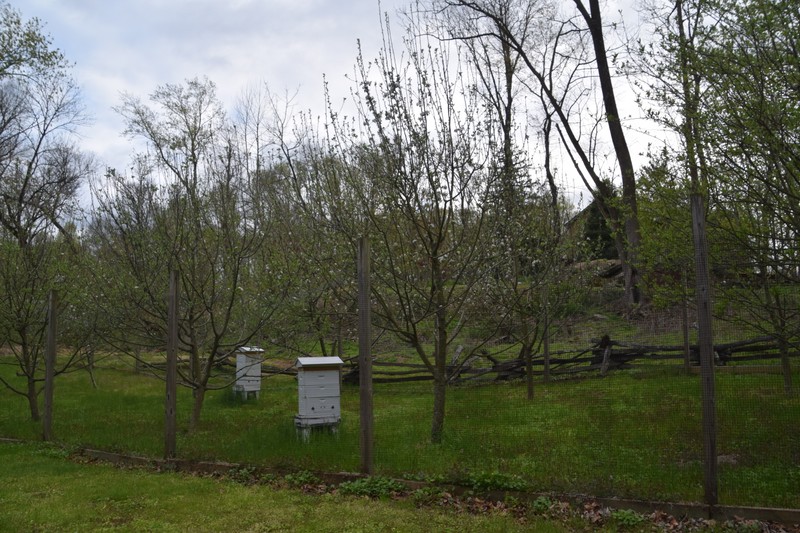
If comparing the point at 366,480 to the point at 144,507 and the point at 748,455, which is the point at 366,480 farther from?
the point at 748,455

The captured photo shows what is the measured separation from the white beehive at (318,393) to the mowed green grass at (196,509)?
1643 mm

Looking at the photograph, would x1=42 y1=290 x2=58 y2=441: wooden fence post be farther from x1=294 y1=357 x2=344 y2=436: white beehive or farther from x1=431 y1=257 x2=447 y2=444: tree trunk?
x1=431 y1=257 x2=447 y2=444: tree trunk

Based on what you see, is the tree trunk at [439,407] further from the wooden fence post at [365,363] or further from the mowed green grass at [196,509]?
the mowed green grass at [196,509]

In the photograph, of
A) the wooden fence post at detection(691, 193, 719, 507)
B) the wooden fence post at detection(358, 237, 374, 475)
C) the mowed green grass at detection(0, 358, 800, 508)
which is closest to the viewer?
the wooden fence post at detection(691, 193, 719, 507)

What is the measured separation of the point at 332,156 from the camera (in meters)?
6.82

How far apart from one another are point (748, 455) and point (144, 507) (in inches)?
205

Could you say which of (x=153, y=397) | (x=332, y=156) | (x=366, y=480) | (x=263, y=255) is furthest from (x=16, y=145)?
(x=366, y=480)

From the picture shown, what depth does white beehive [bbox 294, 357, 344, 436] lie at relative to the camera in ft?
24.7

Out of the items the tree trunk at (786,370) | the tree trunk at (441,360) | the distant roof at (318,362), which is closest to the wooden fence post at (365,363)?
the tree trunk at (441,360)

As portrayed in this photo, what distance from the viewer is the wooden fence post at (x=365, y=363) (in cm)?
559

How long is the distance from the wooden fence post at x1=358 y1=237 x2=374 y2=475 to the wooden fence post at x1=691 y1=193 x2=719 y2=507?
2715 millimetres

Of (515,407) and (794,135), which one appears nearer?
(794,135)

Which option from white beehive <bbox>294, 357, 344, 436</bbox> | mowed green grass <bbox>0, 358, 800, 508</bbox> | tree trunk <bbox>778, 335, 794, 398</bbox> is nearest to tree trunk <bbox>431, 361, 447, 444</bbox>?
mowed green grass <bbox>0, 358, 800, 508</bbox>

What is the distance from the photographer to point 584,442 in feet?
19.6
